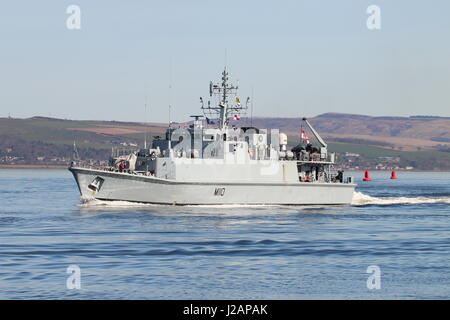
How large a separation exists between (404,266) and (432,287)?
13.4 ft

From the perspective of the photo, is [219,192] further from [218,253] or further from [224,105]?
[218,253]

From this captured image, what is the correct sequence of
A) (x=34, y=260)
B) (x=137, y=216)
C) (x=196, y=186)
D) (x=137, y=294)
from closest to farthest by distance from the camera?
(x=137, y=294) < (x=34, y=260) < (x=137, y=216) < (x=196, y=186)

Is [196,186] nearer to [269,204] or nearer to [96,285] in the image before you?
[269,204]

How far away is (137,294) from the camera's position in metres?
24.0

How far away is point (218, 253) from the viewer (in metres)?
32.3

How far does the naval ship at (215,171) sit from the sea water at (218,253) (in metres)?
1.00

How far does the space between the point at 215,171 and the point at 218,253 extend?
1855 cm

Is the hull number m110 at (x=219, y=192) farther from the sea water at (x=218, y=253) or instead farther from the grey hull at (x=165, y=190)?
the sea water at (x=218, y=253)

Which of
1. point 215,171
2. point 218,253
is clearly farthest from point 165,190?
point 218,253

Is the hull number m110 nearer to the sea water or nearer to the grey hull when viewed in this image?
the grey hull

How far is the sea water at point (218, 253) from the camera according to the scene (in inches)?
984

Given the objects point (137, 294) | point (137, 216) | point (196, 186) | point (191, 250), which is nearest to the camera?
point (137, 294)

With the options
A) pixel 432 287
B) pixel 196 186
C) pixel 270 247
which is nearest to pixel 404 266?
pixel 432 287
